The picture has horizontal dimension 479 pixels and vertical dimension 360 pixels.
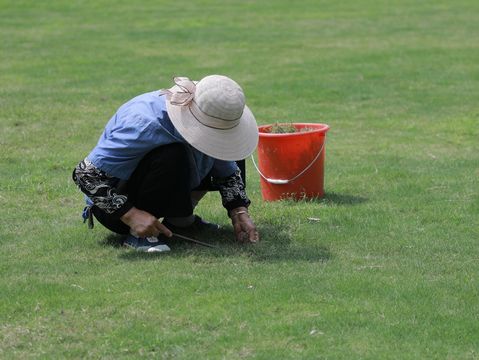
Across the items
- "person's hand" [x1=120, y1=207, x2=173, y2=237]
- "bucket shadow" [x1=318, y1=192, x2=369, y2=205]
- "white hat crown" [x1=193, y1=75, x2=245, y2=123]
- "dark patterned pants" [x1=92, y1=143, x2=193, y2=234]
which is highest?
"white hat crown" [x1=193, y1=75, x2=245, y2=123]

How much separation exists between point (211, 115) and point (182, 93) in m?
0.22

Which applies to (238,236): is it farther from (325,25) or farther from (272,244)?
(325,25)

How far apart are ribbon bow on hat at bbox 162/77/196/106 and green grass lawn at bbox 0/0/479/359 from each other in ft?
2.91

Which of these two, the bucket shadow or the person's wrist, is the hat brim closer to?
the person's wrist

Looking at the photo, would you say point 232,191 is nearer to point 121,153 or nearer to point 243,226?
point 243,226

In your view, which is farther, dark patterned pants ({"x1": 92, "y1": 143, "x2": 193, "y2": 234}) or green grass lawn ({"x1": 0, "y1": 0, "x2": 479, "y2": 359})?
dark patterned pants ({"x1": 92, "y1": 143, "x2": 193, "y2": 234})

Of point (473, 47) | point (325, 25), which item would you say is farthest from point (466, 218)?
point (325, 25)

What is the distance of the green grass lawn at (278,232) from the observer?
466 cm

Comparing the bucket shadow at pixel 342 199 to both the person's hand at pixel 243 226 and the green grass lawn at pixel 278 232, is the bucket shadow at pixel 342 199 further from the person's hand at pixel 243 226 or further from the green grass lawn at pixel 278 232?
the person's hand at pixel 243 226

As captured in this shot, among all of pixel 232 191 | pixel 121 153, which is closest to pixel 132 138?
pixel 121 153

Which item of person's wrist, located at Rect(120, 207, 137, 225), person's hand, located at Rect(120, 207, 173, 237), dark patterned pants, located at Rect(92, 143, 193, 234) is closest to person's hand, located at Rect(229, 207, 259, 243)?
dark patterned pants, located at Rect(92, 143, 193, 234)

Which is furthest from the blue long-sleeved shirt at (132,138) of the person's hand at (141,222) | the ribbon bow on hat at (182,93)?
the person's hand at (141,222)

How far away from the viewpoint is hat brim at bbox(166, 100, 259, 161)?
221 inches

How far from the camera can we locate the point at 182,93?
575 centimetres
